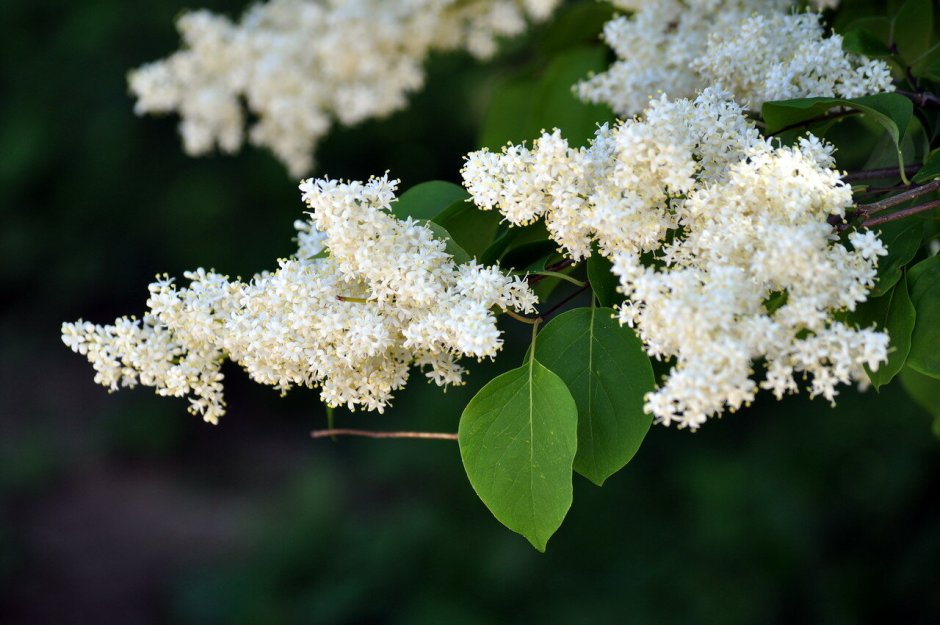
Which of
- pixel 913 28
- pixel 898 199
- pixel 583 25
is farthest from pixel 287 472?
pixel 898 199

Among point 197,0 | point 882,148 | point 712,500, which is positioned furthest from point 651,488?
point 197,0

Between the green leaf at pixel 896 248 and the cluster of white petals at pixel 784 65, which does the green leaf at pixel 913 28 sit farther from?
the green leaf at pixel 896 248

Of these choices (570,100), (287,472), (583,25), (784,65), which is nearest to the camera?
(784,65)

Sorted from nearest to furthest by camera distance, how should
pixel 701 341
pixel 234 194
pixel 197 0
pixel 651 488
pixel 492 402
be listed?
pixel 701 341 → pixel 492 402 → pixel 651 488 → pixel 197 0 → pixel 234 194

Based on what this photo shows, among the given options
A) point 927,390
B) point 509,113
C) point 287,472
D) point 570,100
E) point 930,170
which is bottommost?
point 287,472

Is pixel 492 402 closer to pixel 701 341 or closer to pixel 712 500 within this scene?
pixel 701 341

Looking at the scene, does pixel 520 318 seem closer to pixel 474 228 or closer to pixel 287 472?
pixel 474 228
